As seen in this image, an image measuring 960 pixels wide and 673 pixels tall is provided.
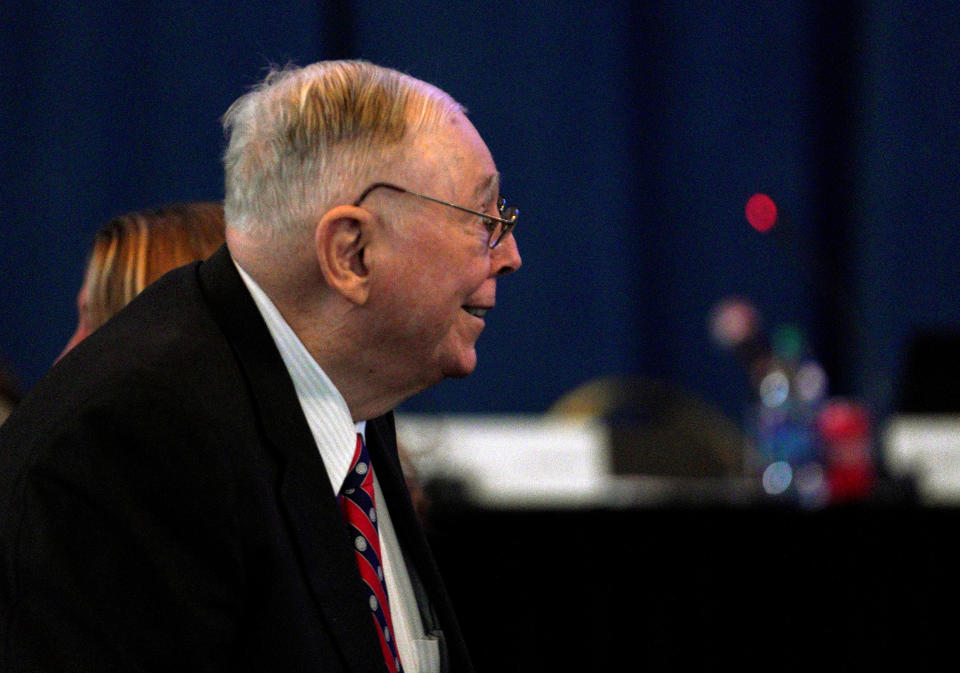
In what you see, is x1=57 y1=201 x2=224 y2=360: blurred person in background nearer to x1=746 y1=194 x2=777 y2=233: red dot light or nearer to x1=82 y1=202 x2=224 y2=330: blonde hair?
x1=82 y1=202 x2=224 y2=330: blonde hair

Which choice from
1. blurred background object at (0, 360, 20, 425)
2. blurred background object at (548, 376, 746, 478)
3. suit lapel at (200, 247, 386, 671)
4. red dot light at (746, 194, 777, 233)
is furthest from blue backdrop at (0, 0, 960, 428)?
suit lapel at (200, 247, 386, 671)

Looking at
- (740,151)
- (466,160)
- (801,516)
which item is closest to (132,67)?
(740,151)

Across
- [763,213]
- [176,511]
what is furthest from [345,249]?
[763,213]

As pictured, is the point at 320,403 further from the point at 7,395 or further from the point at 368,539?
the point at 7,395

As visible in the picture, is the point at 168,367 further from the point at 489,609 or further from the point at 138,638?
the point at 489,609

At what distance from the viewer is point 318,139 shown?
1151 millimetres

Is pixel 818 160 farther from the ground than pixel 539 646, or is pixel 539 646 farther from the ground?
pixel 818 160

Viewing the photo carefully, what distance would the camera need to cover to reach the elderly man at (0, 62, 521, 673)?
91 cm

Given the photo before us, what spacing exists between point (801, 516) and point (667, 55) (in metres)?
2.62

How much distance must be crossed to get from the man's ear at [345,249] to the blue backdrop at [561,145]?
3.23 meters

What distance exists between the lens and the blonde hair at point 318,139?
45.4 inches

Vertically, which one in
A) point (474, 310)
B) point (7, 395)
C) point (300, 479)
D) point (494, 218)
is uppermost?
Answer: point (494, 218)

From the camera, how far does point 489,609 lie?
91.1 inches

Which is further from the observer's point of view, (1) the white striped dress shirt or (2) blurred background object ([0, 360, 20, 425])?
(2) blurred background object ([0, 360, 20, 425])
